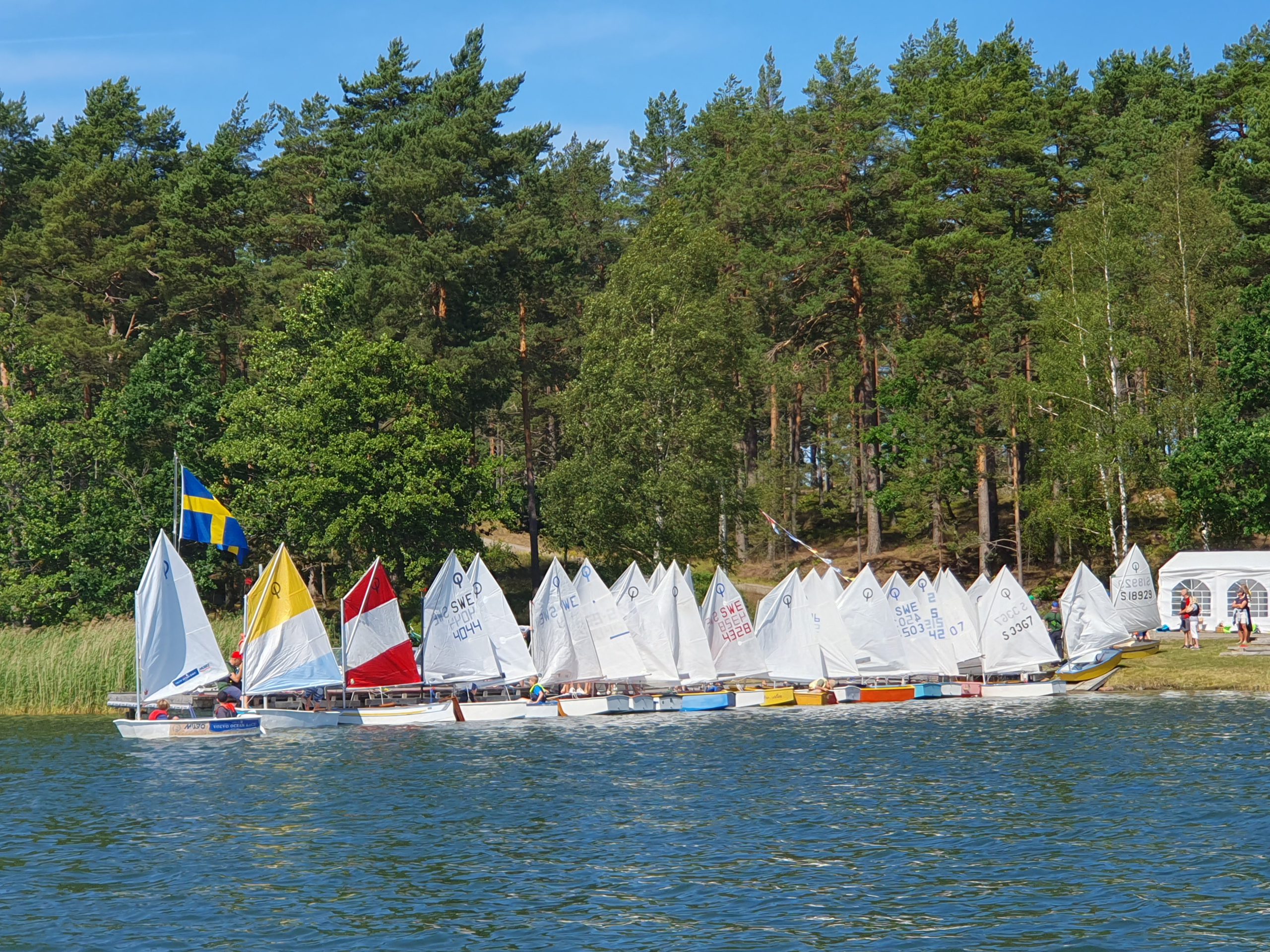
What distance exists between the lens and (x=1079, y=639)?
5050 centimetres

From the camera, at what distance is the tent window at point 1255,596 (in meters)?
53.4

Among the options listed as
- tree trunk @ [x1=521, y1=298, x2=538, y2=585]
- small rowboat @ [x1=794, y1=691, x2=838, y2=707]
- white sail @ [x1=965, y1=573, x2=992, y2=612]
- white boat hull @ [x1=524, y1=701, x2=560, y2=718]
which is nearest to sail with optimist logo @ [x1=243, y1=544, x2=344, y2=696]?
white boat hull @ [x1=524, y1=701, x2=560, y2=718]

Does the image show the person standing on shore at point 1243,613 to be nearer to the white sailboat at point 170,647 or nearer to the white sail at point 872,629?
the white sail at point 872,629

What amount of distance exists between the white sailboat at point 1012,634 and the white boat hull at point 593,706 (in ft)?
45.7

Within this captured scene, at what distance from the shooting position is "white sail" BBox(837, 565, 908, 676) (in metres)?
50.0

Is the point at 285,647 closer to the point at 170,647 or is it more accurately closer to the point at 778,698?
the point at 170,647

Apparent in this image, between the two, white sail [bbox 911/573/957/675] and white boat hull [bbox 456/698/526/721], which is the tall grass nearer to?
white boat hull [bbox 456/698/526/721]

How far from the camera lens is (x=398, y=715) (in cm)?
4500

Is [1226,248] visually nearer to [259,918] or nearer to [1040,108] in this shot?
[1040,108]

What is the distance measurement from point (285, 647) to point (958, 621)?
2439cm

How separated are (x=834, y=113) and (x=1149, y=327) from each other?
22.6 meters

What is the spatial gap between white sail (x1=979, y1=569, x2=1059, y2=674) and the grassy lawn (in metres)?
2.95

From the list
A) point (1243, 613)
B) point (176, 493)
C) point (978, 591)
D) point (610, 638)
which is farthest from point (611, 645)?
point (1243, 613)

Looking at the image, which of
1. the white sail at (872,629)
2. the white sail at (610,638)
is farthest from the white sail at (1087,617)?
the white sail at (610,638)
